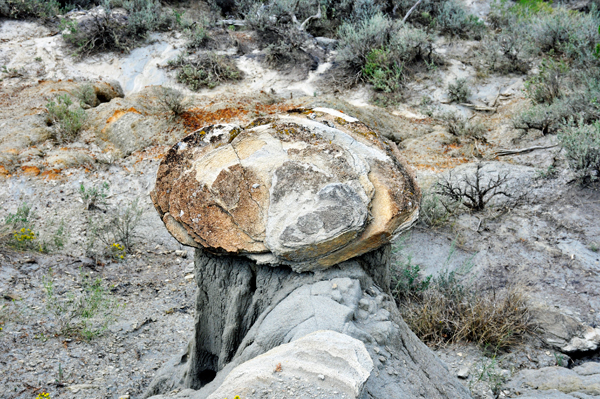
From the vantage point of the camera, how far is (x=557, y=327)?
3658 millimetres

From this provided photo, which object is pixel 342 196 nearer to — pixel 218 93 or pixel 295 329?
pixel 295 329

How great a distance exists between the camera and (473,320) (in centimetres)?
354

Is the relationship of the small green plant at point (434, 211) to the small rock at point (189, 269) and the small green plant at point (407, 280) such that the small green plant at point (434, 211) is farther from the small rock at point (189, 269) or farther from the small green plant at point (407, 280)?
the small rock at point (189, 269)

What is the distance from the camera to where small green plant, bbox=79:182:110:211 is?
5820mm

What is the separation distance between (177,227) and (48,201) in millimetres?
4506

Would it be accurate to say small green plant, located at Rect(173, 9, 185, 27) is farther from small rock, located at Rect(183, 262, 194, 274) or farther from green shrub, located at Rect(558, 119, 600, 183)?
green shrub, located at Rect(558, 119, 600, 183)

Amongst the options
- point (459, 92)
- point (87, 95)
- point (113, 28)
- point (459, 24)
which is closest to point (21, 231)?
point (87, 95)

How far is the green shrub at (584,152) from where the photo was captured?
5.31 m

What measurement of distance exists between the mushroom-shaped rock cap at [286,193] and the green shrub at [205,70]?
6.63 m

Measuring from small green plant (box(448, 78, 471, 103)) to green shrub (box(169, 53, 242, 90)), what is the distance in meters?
3.81

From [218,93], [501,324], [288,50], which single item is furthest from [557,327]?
[288,50]

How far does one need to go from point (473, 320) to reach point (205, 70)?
693 centimetres

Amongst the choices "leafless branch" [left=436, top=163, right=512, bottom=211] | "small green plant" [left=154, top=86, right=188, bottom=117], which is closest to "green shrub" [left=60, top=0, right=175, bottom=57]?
"small green plant" [left=154, top=86, right=188, bottom=117]

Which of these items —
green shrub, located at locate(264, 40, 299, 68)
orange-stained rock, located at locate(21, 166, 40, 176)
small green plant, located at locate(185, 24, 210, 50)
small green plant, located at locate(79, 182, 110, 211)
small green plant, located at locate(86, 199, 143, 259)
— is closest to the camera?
small green plant, located at locate(86, 199, 143, 259)
